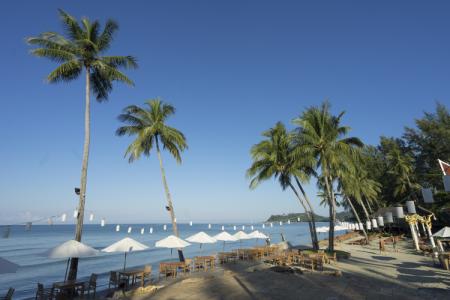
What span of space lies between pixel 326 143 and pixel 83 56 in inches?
682

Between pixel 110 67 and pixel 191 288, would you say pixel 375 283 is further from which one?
pixel 110 67

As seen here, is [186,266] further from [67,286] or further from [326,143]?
[326,143]

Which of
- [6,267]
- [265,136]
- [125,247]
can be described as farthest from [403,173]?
[6,267]

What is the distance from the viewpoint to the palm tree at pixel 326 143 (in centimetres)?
2058

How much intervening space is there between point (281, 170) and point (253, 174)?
103 inches

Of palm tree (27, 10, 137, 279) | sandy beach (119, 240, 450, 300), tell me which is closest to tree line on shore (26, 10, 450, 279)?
palm tree (27, 10, 137, 279)

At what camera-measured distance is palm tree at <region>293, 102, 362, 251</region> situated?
67.5 ft

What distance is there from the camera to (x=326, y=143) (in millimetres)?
21172

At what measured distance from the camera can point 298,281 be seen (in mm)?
12172

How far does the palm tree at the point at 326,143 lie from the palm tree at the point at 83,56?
13185 mm

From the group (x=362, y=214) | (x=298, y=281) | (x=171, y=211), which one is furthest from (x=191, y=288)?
(x=362, y=214)

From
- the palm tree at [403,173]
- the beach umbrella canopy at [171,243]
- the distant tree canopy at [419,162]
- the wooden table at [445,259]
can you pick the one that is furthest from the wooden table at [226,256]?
the palm tree at [403,173]

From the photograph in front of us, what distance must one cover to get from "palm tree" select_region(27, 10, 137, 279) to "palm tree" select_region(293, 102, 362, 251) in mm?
13185

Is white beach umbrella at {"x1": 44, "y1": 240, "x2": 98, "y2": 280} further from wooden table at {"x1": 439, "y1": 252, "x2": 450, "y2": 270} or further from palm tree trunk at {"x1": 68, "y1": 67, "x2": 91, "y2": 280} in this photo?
wooden table at {"x1": 439, "y1": 252, "x2": 450, "y2": 270}
